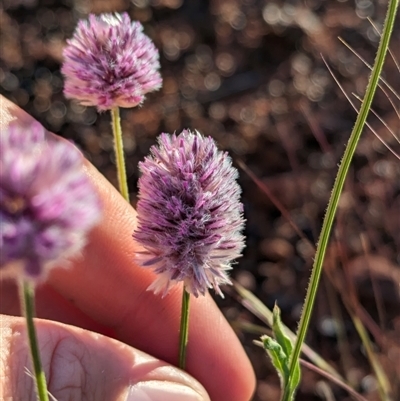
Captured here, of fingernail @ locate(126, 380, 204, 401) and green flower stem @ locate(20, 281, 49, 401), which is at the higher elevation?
green flower stem @ locate(20, 281, 49, 401)

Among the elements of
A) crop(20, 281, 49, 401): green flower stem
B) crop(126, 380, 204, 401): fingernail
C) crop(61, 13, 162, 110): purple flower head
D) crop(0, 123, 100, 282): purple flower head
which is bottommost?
crop(126, 380, 204, 401): fingernail

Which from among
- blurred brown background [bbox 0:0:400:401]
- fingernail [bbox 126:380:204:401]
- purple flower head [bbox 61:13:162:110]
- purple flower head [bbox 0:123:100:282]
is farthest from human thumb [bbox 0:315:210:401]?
blurred brown background [bbox 0:0:400:401]

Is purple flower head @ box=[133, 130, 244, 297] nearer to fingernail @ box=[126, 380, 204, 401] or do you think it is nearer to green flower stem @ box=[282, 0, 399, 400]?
green flower stem @ box=[282, 0, 399, 400]

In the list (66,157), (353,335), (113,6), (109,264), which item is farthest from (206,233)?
(113,6)

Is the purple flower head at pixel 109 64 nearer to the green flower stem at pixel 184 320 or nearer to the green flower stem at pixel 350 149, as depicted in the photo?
the green flower stem at pixel 184 320

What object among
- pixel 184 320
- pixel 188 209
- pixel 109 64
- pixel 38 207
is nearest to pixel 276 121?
pixel 109 64

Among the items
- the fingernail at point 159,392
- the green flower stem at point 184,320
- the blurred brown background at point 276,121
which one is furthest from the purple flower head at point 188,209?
the blurred brown background at point 276,121
